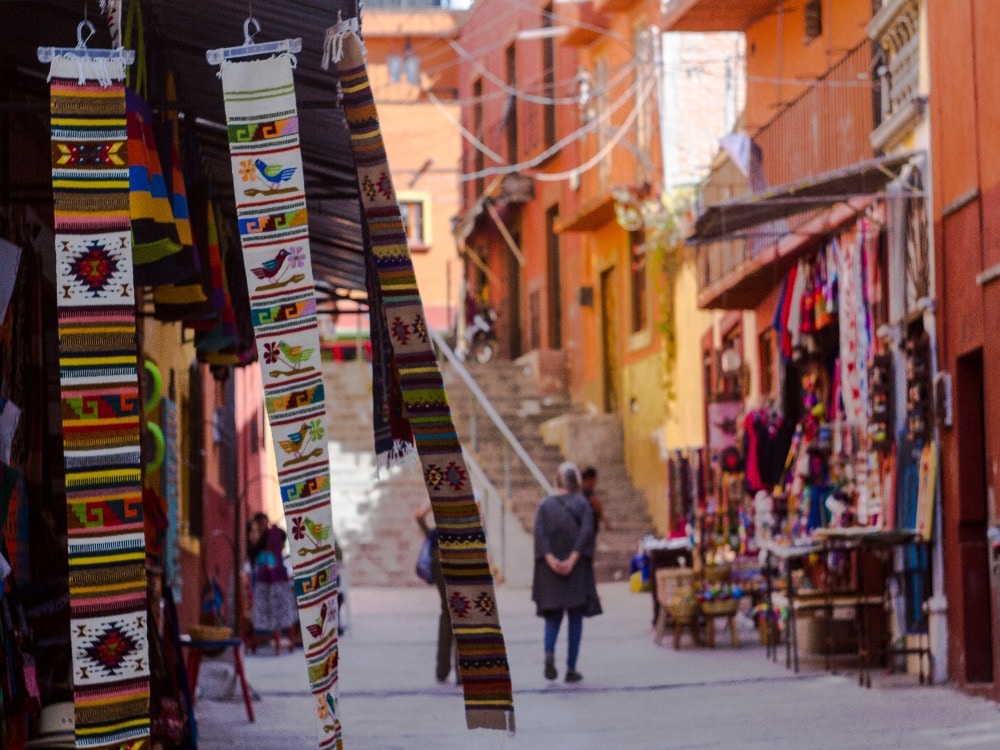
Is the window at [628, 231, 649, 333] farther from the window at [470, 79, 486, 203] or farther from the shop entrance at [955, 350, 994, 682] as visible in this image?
the shop entrance at [955, 350, 994, 682]

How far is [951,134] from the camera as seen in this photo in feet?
45.3

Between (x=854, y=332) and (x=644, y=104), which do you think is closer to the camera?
(x=854, y=332)

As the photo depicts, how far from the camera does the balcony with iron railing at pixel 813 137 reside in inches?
672

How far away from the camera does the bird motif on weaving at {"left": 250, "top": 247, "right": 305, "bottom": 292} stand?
646 centimetres

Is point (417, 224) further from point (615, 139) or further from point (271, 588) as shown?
point (271, 588)

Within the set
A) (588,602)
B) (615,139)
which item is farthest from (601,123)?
(588,602)

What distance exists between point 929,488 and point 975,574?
879mm

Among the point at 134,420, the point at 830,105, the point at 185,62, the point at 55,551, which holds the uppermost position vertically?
the point at 830,105

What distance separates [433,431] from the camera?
7047mm

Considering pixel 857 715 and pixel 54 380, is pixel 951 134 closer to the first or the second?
pixel 857 715

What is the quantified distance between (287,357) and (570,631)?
8.72 meters

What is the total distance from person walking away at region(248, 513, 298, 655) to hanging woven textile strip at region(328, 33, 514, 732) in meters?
11.5

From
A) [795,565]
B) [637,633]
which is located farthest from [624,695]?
[637,633]

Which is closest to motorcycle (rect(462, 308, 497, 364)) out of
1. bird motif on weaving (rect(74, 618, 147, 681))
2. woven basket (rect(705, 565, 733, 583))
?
woven basket (rect(705, 565, 733, 583))
